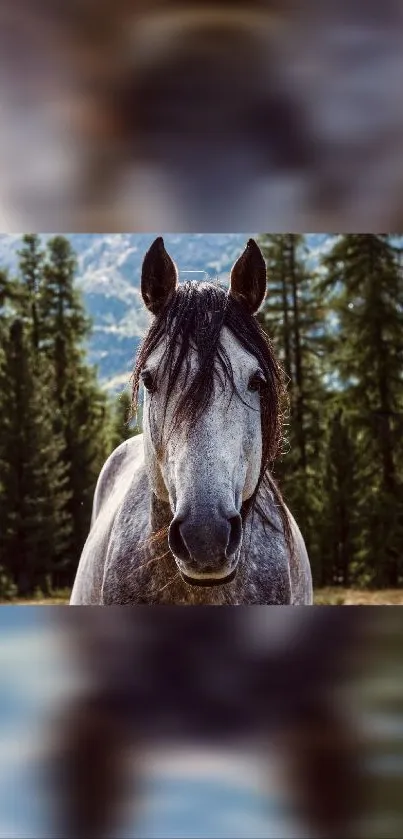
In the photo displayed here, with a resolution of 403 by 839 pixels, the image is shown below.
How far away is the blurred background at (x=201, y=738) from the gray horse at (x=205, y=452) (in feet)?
1.07

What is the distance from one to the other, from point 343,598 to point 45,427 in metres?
3.07

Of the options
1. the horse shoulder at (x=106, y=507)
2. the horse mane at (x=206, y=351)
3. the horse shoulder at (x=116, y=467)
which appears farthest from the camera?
the horse shoulder at (x=116, y=467)

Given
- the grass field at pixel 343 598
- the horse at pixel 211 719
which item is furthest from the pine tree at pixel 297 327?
the horse at pixel 211 719

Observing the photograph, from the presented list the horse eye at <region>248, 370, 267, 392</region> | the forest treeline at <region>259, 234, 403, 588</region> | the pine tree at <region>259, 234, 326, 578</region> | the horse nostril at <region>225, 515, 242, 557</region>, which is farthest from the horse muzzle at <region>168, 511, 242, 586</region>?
the pine tree at <region>259, 234, 326, 578</region>

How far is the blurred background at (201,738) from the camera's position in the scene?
4.86 feet

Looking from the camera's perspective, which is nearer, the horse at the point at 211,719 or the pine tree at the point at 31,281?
the horse at the point at 211,719

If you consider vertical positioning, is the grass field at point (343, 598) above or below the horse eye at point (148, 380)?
below

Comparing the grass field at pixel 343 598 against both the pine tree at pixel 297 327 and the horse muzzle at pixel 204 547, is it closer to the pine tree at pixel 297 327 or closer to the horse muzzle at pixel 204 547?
the pine tree at pixel 297 327

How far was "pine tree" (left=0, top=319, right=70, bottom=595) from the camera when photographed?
7293 mm
